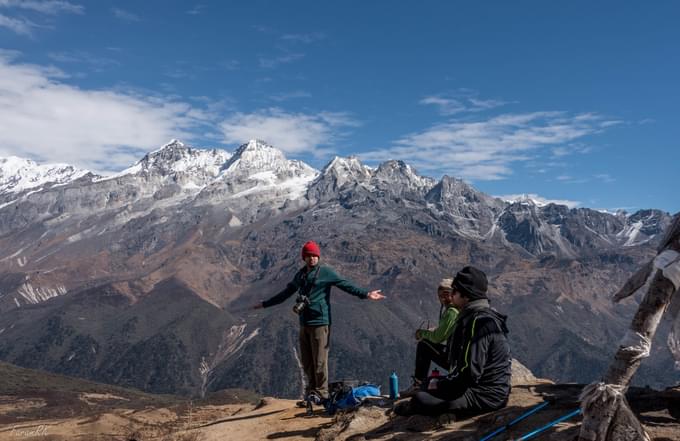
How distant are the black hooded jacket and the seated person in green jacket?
187cm

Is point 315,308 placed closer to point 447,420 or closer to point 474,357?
point 447,420

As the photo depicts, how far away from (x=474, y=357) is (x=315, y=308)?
20.6 feet

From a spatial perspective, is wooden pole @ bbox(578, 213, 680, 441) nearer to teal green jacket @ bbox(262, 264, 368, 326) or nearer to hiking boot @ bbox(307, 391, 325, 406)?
teal green jacket @ bbox(262, 264, 368, 326)

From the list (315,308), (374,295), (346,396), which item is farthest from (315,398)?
(374,295)

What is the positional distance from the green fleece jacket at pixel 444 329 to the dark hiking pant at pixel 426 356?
2.41 feet

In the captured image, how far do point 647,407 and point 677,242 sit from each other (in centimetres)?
319

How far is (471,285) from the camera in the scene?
9.62 metres

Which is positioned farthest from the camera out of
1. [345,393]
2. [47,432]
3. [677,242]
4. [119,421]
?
[119,421]

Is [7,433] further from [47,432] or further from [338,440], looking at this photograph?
[338,440]

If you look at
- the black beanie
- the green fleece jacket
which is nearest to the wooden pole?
the black beanie

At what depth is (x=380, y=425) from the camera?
477 inches

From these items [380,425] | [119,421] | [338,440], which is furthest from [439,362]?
[119,421]

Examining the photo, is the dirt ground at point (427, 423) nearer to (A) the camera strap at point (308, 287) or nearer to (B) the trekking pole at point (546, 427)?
(B) the trekking pole at point (546, 427)

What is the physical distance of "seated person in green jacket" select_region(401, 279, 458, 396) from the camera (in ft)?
40.3
